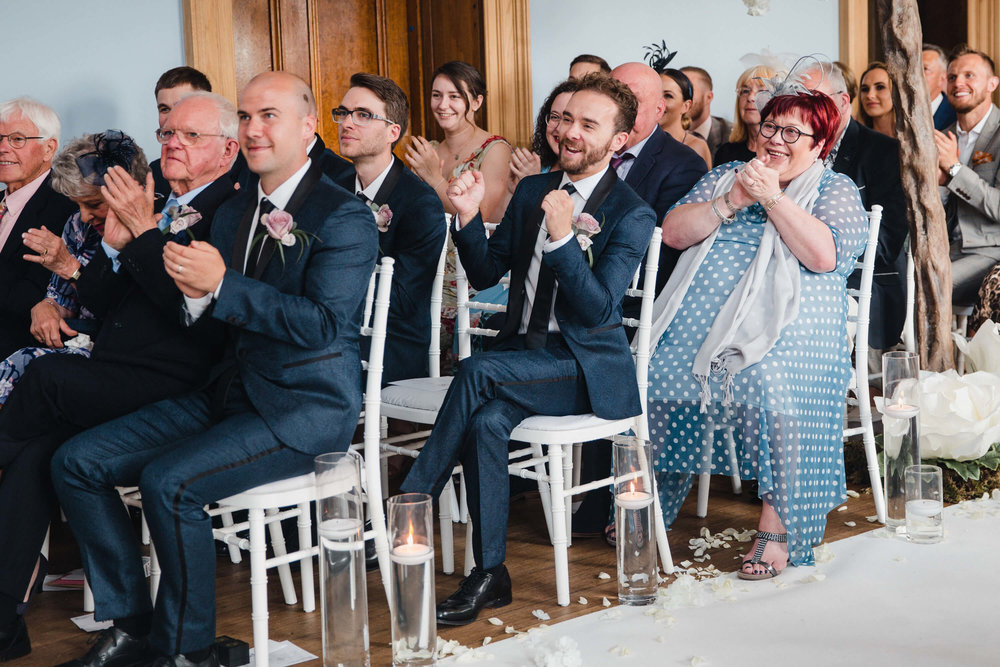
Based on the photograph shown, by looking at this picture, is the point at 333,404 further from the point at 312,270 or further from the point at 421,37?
the point at 421,37

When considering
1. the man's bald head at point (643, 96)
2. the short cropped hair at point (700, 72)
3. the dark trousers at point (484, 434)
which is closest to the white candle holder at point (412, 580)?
the dark trousers at point (484, 434)

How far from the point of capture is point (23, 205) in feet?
11.6

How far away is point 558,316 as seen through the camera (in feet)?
9.48

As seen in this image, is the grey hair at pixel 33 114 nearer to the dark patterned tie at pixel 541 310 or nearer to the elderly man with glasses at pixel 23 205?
the elderly man with glasses at pixel 23 205

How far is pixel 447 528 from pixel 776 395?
0.96m

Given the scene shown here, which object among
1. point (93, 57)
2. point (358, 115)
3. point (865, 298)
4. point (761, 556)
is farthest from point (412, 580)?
point (93, 57)

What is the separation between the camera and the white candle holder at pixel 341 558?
7.27 feet

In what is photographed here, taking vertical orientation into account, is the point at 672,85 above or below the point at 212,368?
above

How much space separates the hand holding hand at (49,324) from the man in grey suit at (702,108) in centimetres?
326

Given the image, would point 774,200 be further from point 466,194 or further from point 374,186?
point 374,186

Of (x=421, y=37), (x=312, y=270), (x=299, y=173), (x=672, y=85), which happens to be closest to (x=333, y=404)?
(x=312, y=270)

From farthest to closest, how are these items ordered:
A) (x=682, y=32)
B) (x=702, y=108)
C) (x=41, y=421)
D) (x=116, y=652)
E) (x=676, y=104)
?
1. (x=682, y=32)
2. (x=702, y=108)
3. (x=676, y=104)
4. (x=41, y=421)
5. (x=116, y=652)

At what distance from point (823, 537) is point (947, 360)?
1080mm

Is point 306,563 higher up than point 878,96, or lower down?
lower down
